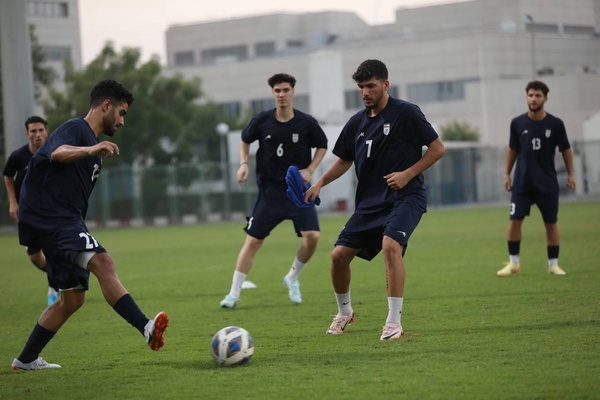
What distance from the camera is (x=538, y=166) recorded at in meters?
15.2

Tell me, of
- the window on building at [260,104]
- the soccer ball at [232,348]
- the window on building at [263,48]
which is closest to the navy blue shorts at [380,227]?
the soccer ball at [232,348]

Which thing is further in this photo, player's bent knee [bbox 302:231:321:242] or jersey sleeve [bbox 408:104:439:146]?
player's bent knee [bbox 302:231:321:242]

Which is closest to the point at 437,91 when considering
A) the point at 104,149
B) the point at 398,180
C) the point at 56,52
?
the point at 56,52

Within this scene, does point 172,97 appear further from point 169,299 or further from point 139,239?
point 169,299

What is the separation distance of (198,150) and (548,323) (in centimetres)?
6454

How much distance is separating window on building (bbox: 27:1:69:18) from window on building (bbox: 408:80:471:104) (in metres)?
28.6

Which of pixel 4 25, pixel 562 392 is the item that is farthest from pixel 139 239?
pixel 562 392

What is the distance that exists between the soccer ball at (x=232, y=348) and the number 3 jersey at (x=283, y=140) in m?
4.95

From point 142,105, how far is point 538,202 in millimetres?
44768

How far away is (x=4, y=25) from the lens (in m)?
28.1

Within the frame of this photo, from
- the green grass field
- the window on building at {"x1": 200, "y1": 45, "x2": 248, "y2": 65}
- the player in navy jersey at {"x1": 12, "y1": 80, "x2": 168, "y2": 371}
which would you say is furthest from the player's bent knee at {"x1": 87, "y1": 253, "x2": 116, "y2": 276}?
the window on building at {"x1": 200, "y1": 45, "x2": 248, "y2": 65}

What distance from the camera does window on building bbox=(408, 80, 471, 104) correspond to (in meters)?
69.3

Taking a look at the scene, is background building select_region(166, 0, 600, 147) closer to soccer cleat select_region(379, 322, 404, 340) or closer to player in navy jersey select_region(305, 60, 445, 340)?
player in navy jersey select_region(305, 60, 445, 340)

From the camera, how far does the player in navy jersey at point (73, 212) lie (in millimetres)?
8406
